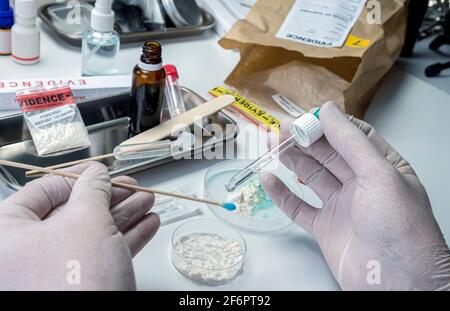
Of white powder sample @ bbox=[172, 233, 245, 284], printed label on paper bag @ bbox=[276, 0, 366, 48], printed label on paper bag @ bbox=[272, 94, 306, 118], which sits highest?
printed label on paper bag @ bbox=[276, 0, 366, 48]

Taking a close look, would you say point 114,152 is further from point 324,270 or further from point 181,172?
point 324,270

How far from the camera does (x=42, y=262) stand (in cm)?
61

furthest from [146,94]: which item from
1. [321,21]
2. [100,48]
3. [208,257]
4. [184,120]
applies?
[321,21]

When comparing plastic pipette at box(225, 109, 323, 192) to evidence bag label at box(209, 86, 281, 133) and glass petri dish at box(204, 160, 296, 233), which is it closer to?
glass petri dish at box(204, 160, 296, 233)

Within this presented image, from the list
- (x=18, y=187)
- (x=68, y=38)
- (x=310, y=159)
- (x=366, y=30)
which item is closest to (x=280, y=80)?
(x=366, y=30)

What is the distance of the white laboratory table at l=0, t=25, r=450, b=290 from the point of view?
29.9 inches

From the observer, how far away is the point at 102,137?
0.96 metres

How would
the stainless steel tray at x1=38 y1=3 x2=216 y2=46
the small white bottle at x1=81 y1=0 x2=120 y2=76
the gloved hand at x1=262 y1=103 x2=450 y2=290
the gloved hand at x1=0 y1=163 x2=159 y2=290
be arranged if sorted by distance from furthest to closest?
the stainless steel tray at x1=38 y1=3 x2=216 y2=46, the small white bottle at x1=81 y1=0 x2=120 y2=76, the gloved hand at x1=262 y1=103 x2=450 y2=290, the gloved hand at x1=0 y1=163 x2=159 y2=290

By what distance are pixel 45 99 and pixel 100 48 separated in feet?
0.68

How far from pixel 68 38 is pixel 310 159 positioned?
2.08 ft

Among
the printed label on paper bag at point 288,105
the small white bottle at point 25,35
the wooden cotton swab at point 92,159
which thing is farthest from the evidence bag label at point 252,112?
the small white bottle at point 25,35

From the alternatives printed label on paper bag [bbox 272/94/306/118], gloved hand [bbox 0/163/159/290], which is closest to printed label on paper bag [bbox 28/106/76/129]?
gloved hand [bbox 0/163/159/290]

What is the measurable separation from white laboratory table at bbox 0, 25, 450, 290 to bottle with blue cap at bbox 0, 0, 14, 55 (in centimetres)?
3

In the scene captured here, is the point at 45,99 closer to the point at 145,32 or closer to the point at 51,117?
the point at 51,117
